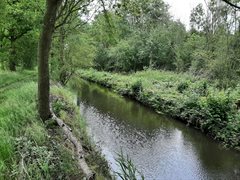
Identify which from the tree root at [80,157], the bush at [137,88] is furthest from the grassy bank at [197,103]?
the tree root at [80,157]

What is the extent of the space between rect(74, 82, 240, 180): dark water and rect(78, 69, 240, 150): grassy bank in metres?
0.50

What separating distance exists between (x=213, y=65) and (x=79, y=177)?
739 inches

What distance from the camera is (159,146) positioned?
12.0 meters

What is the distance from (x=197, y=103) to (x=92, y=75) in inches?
811

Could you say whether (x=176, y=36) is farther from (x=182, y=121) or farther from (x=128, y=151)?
(x=128, y=151)

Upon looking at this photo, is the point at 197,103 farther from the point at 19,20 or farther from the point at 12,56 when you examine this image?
the point at 12,56

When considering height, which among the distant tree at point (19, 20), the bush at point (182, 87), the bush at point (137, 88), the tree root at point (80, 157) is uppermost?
the distant tree at point (19, 20)

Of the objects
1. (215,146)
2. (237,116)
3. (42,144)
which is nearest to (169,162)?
(215,146)

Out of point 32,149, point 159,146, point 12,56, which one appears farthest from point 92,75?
point 32,149

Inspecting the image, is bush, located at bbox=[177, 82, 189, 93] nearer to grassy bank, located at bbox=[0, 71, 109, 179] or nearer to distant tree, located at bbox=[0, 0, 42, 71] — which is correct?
distant tree, located at bbox=[0, 0, 42, 71]

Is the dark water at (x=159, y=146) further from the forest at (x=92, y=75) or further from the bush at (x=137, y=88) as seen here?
the bush at (x=137, y=88)

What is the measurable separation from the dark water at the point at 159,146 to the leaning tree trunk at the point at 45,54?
281 centimetres

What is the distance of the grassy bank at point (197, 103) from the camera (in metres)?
12.7

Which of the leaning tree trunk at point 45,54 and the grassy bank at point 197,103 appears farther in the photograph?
Answer: the grassy bank at point 197,103
